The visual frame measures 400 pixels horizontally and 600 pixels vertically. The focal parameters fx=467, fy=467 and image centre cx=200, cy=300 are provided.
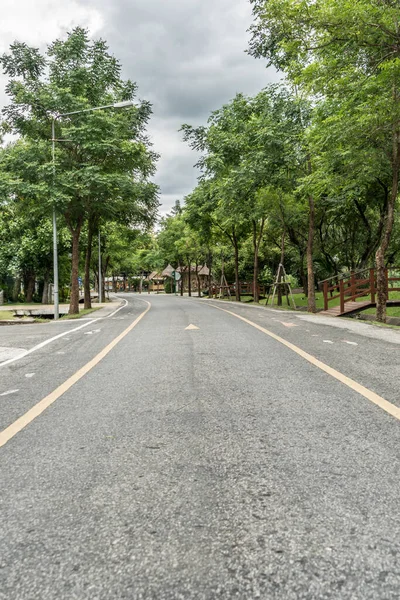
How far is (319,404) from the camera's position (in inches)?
169

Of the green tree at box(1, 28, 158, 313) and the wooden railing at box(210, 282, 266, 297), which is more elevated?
the green tree at box(1, 28, 158, 313)

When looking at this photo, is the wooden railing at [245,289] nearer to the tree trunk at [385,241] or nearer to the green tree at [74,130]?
the green tree at [74,130]

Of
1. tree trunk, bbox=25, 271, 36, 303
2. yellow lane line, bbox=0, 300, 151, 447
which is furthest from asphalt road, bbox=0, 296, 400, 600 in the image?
tree trunk, bbox=25, 271, 36, 303

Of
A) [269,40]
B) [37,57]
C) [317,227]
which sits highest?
[37,57]

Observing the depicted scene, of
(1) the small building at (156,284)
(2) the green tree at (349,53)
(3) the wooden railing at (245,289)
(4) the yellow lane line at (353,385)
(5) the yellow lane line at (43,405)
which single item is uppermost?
(2) the green tree at (349,53)

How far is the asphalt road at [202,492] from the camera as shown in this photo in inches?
70.1

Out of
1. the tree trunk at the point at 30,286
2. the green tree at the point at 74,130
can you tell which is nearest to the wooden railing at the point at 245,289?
the tree trunk at the point at 30,286

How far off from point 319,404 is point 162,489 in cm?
218

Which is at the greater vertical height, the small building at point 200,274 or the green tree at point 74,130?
the green tree at point 74,130

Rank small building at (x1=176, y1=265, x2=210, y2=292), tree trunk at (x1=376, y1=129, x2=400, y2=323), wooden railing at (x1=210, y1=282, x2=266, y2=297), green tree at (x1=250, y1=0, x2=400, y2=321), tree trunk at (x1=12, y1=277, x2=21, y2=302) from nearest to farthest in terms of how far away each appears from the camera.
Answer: green tree at (x1=250, y1=0, x2=400, y2=321), tree trunk at (x1=376, y1=129, x2=400, y2=323), tree trunk at (x1=12, y1=277, x2=21, y2=302), wooden railing at (x1=210, y1=282, x2=266, y2=297), small building at (x1=176, y1=265, x2=210, y2=292)

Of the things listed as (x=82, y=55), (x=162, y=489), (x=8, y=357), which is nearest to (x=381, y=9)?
(x=8, y=357)

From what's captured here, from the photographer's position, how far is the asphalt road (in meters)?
1.78

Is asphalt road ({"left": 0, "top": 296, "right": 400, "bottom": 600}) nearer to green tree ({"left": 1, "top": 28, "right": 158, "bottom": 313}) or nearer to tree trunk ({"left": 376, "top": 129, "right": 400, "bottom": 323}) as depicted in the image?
tree trunk ({"left": 376, "top": 129, "right": 400, "bottom": 323})

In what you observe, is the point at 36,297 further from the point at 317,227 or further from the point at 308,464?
the point at 308,464
